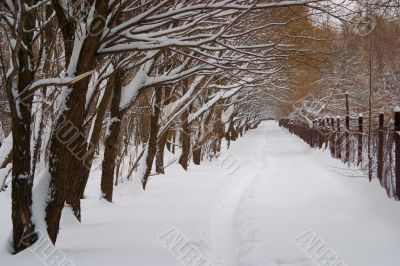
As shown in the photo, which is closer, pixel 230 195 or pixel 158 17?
pixel 158 17

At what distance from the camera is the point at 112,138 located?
8023mm

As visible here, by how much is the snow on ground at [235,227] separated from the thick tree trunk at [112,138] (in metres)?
0.31

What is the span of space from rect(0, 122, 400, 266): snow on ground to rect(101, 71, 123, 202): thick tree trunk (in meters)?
0.31

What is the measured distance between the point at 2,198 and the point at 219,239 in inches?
190

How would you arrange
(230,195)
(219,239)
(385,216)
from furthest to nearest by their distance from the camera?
(230,195) → (385,216) → (219,239)

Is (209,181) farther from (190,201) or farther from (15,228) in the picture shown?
(15,228)

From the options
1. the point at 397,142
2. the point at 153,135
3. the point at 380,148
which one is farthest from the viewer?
the point at 153,135

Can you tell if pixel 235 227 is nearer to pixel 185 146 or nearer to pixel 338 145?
pixel 185 146

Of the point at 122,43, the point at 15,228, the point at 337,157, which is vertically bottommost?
the point at 337,157

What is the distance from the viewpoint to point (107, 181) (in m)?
8.29

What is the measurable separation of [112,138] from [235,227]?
2.68 meters

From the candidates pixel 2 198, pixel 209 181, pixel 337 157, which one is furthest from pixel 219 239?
pixel 337 157

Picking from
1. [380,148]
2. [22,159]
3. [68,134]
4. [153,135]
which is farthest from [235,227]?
[153,135]

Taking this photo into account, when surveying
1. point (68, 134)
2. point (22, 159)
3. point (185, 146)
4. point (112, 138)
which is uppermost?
point (68, 134)
